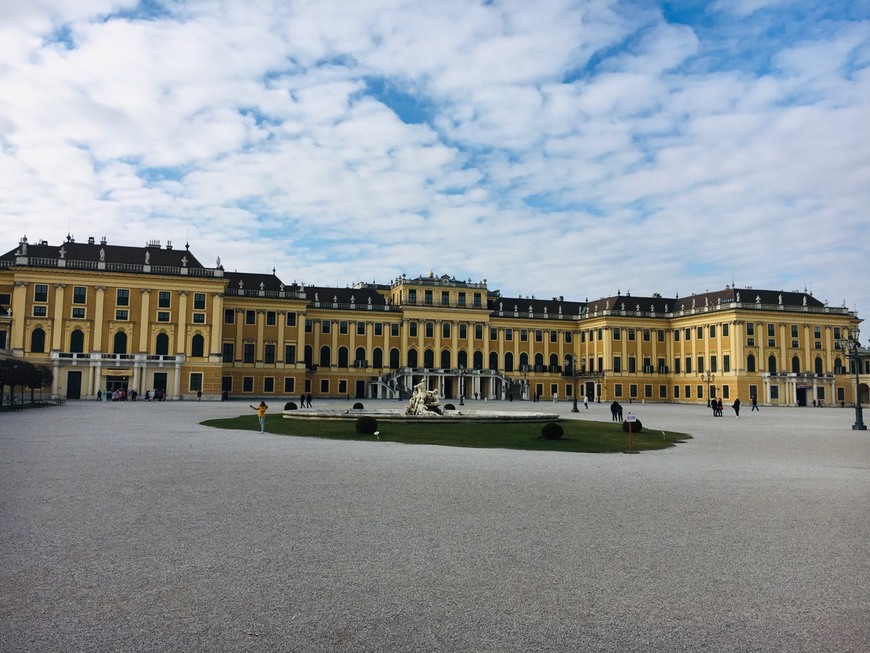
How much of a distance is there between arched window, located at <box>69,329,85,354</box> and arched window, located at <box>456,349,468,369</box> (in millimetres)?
43628

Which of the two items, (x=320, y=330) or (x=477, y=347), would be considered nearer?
(x=320, y=330)

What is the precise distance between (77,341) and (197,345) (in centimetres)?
1050

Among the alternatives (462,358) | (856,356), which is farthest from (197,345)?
(856,356)

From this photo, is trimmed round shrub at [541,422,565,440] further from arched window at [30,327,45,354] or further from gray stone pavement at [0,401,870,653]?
arched window at [30,327,45,354]

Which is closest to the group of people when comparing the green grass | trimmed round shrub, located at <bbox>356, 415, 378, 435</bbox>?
the green grass

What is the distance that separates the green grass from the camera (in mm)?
22672

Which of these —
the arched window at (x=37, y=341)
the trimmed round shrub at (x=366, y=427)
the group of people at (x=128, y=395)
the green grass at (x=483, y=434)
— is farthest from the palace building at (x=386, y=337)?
the trimmed round shrub at (x=366, y=427)

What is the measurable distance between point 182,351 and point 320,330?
21.3 m

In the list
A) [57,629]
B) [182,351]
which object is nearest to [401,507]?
[57,629]

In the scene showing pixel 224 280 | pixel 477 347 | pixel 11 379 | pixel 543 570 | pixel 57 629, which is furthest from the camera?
pixel 477 347

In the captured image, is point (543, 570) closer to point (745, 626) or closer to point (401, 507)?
point (745, 626)

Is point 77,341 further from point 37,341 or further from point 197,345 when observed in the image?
point 197,345

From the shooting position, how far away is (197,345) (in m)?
69.8

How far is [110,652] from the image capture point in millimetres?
5438
